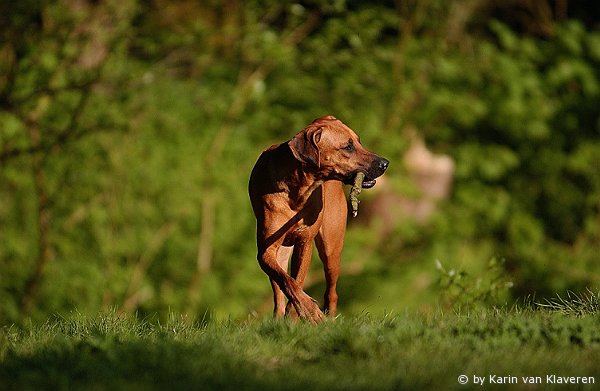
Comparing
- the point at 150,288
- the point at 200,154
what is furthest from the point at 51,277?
the point at 200,154

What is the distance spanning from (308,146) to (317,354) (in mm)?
1369

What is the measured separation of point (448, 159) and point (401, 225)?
1.28 m

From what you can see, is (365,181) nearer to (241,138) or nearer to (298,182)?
(298,182)

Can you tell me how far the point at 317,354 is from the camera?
540 cm

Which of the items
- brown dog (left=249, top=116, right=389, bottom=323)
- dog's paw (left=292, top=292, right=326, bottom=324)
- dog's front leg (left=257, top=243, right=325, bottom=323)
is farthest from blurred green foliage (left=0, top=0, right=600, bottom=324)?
dog's paw (left=292, top=292, right=326, bottom=324)

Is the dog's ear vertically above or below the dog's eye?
A: above

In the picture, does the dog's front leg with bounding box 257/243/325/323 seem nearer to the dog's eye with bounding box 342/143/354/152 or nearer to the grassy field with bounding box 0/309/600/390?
the grassy field with bounding box 0/309/600/390

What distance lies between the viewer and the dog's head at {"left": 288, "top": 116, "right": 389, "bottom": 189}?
20.4ft

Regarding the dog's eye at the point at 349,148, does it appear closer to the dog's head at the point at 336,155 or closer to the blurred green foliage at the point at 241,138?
the dog's head at the point at 336,155

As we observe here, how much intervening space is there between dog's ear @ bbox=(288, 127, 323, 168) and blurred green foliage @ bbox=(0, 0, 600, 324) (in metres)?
4.88

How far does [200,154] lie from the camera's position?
12688 millimetres

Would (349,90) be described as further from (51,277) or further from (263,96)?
(51,277)

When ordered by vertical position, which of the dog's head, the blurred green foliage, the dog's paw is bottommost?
the blurred green foliage

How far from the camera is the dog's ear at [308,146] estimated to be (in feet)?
20.3
